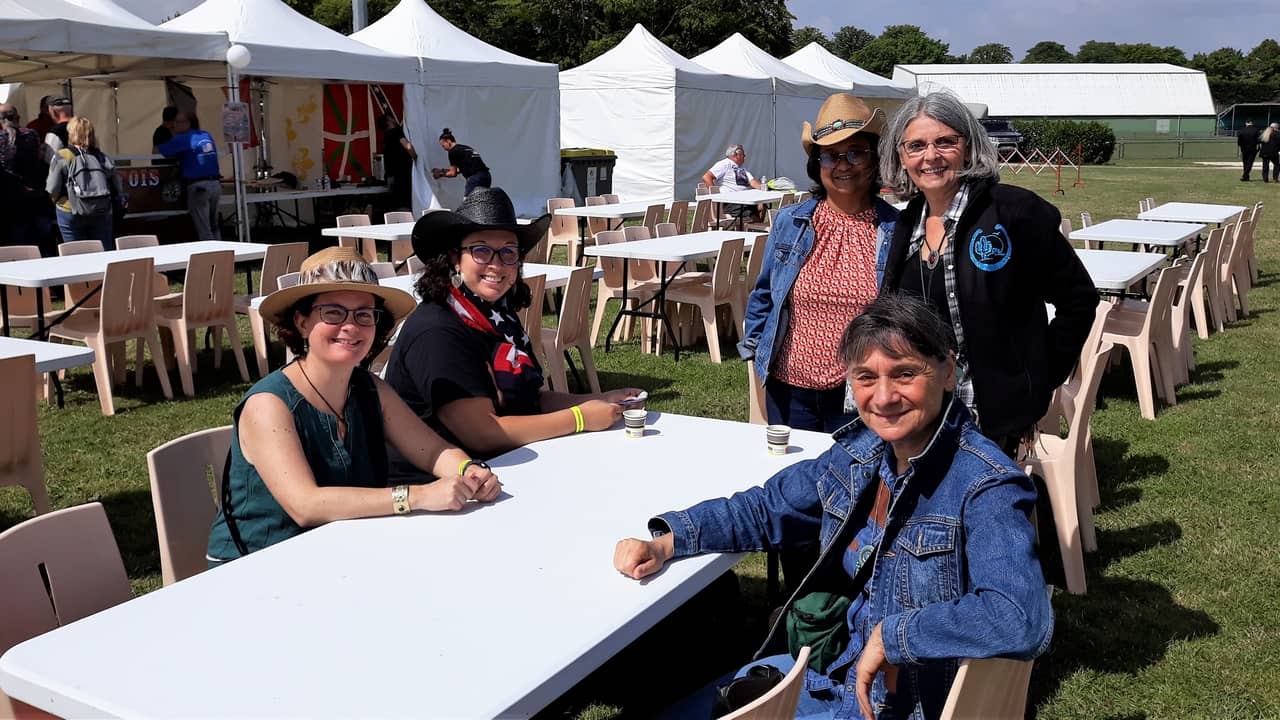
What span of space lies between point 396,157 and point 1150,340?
408 inches

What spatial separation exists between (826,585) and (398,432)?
1.07 m

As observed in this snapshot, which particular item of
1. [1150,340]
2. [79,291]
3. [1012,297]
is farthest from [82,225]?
[1012,297]

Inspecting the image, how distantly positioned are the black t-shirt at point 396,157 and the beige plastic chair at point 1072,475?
37.4 feet

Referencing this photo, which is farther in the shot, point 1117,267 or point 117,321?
point 1117,267

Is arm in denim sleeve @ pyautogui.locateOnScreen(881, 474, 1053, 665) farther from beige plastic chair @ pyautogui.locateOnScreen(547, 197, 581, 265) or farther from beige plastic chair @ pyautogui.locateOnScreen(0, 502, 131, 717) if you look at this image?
beige plastic chair @ pyautogui.locateOnScreen(547, 197, 581, 265)

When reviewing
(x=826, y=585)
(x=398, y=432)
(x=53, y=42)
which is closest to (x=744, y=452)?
(x=826, y=585)

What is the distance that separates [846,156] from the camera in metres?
3.25

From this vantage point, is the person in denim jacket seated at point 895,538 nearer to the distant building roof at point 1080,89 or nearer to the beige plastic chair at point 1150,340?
the beige plastic chair at point 1150,340

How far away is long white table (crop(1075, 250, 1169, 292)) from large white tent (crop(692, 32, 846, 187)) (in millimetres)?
12875

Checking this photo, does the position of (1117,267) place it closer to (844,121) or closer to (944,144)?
(844,121)

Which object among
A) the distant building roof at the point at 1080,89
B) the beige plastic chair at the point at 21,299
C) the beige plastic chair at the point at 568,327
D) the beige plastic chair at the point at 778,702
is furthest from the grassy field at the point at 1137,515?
the distant building roof at the point at 1080,89

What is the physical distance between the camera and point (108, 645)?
173 cm

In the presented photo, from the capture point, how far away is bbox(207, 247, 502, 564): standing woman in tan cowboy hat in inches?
91.3

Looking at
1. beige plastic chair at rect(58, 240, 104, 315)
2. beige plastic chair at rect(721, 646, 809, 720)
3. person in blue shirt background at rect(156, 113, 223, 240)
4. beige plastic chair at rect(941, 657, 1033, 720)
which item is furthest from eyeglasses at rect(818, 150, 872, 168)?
person in blue shirt background at rect(156, 113, 223, 240)
